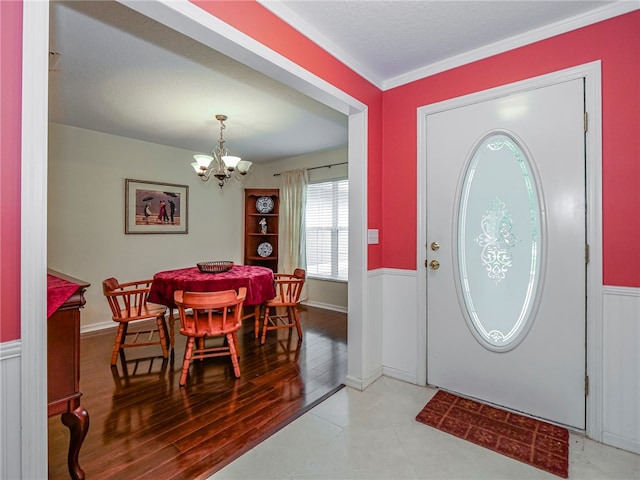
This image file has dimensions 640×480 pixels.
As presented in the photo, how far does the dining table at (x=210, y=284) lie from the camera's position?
116 inches

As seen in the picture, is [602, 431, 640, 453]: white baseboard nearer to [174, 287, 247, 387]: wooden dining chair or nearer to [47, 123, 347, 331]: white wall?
[174, 287, 247, 387]: wooden dining chair

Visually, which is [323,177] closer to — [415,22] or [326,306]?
[326,306]

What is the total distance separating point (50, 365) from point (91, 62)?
231 cm

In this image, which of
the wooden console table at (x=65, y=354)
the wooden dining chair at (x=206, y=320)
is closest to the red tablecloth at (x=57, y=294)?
the wooden console table at (x=65, y=354)

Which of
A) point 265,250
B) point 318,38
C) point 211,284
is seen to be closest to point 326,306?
point 265,250

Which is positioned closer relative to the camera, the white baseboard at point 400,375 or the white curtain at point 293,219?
the white baseboard at point 400,375

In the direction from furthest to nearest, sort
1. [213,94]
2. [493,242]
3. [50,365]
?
[213,94], [493,242], [50,365]

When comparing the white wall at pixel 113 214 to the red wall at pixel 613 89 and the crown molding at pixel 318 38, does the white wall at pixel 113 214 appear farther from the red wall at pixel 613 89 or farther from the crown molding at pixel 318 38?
the red wall at pixel 613 89

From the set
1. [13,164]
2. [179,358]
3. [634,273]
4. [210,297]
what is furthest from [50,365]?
[634,273]

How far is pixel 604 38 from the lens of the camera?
183cm

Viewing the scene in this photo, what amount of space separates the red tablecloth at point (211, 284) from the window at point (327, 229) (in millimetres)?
Answer: 1800

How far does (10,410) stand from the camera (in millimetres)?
Result: 984

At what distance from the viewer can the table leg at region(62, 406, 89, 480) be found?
4.58 feet

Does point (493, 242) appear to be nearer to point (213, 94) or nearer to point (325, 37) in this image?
point (325, 37)
